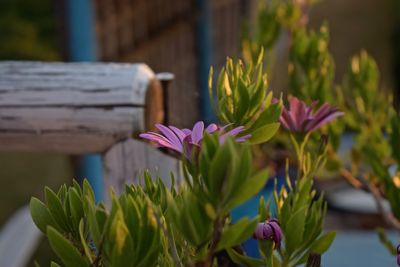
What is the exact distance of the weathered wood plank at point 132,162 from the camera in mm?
1671

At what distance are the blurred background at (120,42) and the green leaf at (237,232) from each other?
3.49 metres

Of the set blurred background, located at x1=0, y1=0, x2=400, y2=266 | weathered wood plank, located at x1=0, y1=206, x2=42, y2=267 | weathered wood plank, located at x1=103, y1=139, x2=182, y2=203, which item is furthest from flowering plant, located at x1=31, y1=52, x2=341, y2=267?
blurred background, located at x1=0, y1=0, x2=400, y2=266

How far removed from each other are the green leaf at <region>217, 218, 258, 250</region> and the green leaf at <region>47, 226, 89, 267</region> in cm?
17

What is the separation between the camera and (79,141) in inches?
66.1

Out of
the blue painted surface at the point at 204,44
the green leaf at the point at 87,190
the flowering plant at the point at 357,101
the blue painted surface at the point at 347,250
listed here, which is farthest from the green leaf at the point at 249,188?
the blue painted surface at the point at 204,44

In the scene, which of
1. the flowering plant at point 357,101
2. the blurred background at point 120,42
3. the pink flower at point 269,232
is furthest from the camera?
the blurred background at point 120,42

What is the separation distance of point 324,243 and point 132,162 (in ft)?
2.55

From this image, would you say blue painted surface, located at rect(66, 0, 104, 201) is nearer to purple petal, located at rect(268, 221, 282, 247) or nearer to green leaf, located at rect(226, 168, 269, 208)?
purple petal, located at rect(268, 221, 282, 247)

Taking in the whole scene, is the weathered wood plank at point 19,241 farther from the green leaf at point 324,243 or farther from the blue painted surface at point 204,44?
the green leaf at point 324,243

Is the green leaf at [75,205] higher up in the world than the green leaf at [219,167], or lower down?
lower down

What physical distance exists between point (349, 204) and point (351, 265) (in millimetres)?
2936

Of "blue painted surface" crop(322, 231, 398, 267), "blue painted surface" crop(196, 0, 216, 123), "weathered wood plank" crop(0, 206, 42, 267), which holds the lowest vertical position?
"weathered wood plank" crop(0, 206, 42, 267)

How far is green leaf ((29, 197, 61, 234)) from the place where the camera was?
0.99 m

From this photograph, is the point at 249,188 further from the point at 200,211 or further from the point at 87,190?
the point at 87,190
